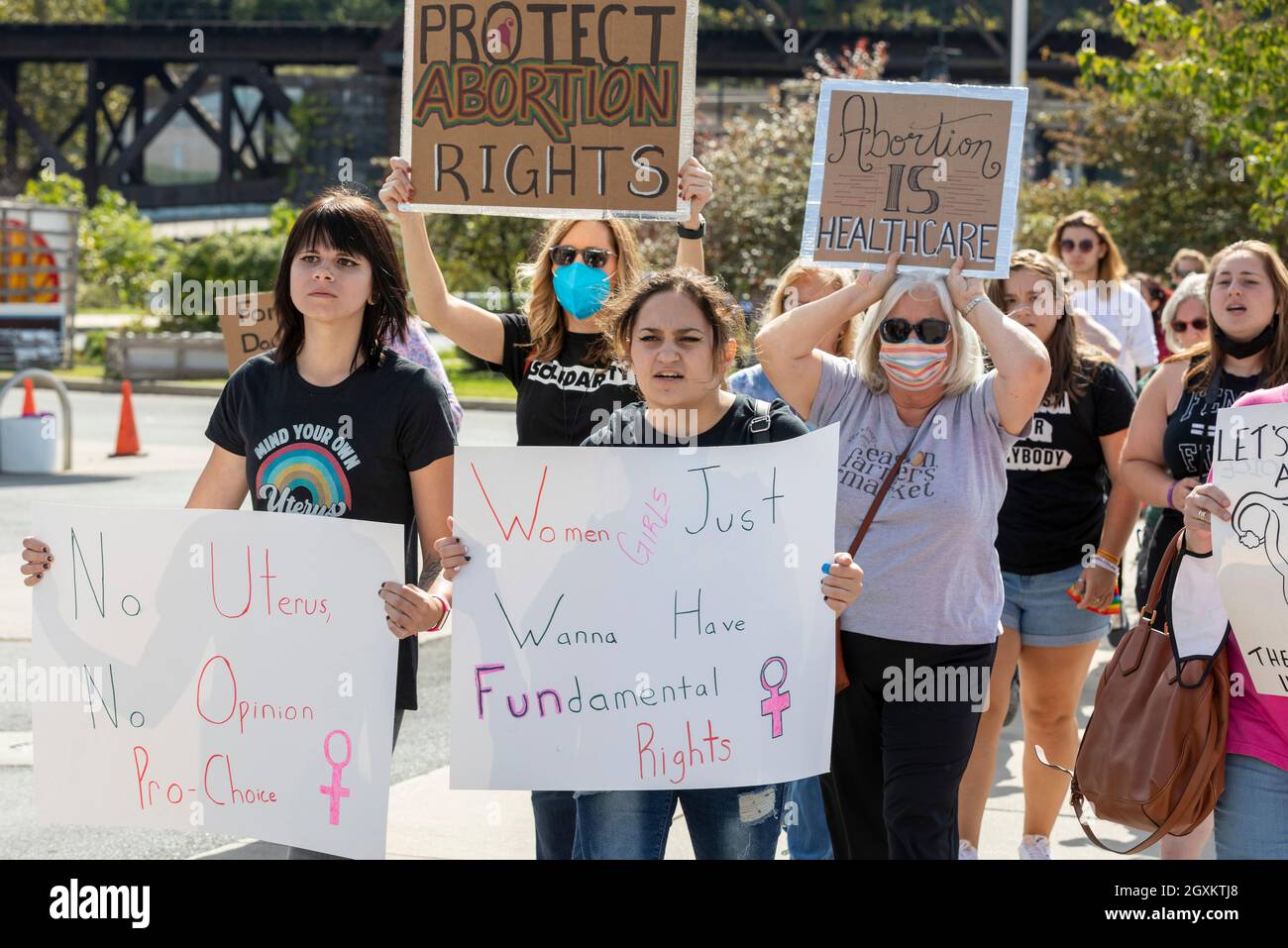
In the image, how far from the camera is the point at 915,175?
4.18m

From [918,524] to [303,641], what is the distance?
4.95 feet

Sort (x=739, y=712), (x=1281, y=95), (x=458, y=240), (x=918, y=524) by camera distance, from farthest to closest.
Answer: (x=458, y=240)
(x=1281, y=95)
(x=918, y=524)
(x=739, y=712)

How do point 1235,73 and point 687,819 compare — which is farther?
point 1235,73

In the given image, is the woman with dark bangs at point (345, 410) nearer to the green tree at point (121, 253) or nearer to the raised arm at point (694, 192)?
the raised arm at point (694, 192)

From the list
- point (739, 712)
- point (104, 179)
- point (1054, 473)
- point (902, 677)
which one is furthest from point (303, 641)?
point (104, 179)

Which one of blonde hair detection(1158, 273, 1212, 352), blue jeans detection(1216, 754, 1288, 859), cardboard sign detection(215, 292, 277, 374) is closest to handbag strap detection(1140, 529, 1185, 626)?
blue jeans detection(1216, 754, 1288, 859)

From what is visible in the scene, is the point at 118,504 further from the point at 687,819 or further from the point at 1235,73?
the point at 687,819

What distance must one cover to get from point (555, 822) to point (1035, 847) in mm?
1772

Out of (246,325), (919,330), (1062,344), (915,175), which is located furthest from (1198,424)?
(246,325)

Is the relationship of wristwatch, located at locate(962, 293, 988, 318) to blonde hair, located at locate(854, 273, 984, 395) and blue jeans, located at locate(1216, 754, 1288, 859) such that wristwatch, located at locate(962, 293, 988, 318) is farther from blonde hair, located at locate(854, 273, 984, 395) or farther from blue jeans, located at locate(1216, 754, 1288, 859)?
blue jeans, located at locate(1216, 754, 1288, 859)

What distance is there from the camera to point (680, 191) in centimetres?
423

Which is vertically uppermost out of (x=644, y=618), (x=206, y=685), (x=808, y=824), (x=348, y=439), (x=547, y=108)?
(x=547, y=108)
